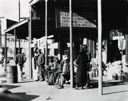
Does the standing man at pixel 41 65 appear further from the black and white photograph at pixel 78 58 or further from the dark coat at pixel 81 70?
the dark coat at pixel 81 70

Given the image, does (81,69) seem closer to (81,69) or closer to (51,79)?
(81,69)

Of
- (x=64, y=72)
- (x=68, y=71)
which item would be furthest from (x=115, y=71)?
(x=64, y=72)

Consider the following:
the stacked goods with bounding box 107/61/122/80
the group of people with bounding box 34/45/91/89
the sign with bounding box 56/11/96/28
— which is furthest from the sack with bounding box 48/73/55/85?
the stacked goods with bounding box 107/61/122/80

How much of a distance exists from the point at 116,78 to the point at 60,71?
3565 millimetres

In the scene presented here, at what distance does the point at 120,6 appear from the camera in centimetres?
1717

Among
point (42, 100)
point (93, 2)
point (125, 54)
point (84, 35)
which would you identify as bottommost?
point (42, 100)

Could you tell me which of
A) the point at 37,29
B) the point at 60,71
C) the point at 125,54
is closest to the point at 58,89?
the point at 60,71

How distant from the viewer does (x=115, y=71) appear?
15.7m

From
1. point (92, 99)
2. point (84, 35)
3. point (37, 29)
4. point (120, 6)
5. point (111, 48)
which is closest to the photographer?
point (92, 99)

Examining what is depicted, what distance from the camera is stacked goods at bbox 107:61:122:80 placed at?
15.2m

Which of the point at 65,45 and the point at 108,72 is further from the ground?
the point at 65,45

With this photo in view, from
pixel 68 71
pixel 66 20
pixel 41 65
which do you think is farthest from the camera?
pixel 41 65

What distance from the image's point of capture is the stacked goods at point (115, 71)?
15211 mm

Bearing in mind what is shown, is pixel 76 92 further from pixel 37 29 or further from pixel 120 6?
pixel 37 29
